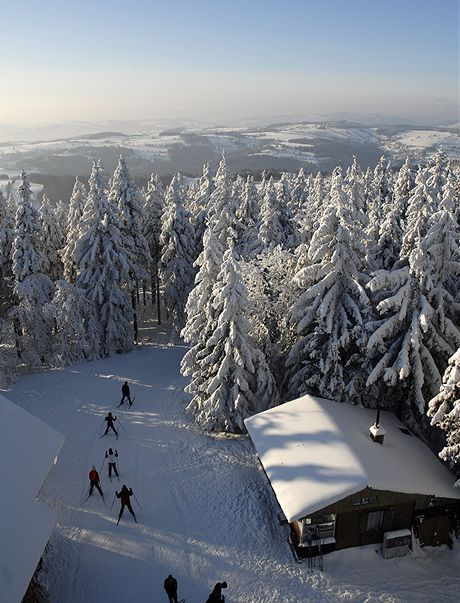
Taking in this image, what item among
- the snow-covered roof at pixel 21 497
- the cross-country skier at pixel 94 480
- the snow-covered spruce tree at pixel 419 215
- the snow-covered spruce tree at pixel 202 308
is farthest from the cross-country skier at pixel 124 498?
the snow-covered spruce tree at pixel 419 215

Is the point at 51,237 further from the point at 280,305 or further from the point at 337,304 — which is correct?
the point at 337,304

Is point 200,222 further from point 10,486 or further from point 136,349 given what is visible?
point 10,486

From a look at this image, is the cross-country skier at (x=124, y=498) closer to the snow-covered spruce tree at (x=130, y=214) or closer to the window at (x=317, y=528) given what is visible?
the window at (x=317, y=528)

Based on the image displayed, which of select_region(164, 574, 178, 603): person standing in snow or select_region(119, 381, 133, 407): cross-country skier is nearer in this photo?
select_region(164, 574, 178, 603): person standing in snow

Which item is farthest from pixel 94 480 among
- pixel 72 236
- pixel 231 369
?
pixel 72 236

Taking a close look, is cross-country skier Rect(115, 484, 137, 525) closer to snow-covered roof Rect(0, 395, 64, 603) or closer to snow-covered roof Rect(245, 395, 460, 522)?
snow-covered roof Rect(0, 395, 64, 603)

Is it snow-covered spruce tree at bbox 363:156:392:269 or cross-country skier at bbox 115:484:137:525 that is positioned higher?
snow-covered spruce tree at bbox 363:156:392:269

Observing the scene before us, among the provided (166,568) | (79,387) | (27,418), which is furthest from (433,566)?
(79,387)

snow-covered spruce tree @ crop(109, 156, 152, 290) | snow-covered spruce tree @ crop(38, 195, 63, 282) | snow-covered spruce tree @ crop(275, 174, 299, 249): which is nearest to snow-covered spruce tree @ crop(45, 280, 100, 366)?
snow-covered spruce tree @ crop(109, 156, 152, 290)
